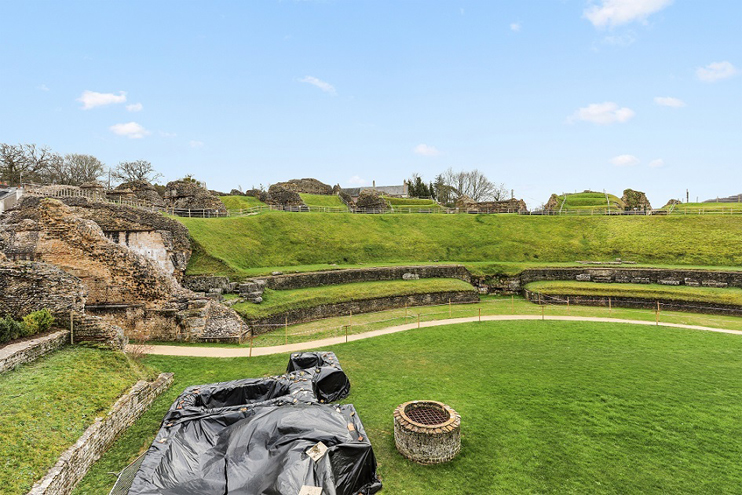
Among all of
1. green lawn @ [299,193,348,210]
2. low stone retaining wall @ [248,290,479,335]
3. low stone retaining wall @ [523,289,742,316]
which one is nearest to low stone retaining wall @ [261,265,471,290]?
low stone retaining wall @ [248,290,479,335]

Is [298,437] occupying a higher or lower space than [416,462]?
higher

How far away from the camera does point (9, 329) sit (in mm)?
8375

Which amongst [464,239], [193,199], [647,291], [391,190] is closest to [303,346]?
[647,291]

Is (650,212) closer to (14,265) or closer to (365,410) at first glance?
(365,410)

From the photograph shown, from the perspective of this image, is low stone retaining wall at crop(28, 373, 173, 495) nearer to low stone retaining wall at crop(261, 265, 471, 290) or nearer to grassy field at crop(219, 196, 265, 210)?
low stone retaining wall at crop(261, 265, 471, 290)

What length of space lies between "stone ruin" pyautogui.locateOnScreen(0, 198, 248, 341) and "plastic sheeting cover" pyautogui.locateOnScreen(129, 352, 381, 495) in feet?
25.2

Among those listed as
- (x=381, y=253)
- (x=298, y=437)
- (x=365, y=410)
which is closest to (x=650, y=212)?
(x=381, y=253)

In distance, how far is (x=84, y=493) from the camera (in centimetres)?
561

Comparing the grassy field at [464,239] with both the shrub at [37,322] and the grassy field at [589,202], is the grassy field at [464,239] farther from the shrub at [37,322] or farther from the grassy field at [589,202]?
the shrub at [37,322]

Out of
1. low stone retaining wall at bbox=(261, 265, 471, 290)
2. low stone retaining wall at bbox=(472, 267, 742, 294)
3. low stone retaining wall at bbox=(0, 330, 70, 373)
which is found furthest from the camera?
low stone retaining wall at bbox=(472, 267, 742, 294)

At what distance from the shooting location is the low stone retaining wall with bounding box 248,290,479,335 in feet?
51.9

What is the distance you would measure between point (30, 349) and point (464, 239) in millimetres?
28171

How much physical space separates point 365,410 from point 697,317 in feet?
59.6

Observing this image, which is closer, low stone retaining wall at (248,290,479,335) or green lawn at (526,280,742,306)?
low stone retaining wall at (248,290,479,335)
